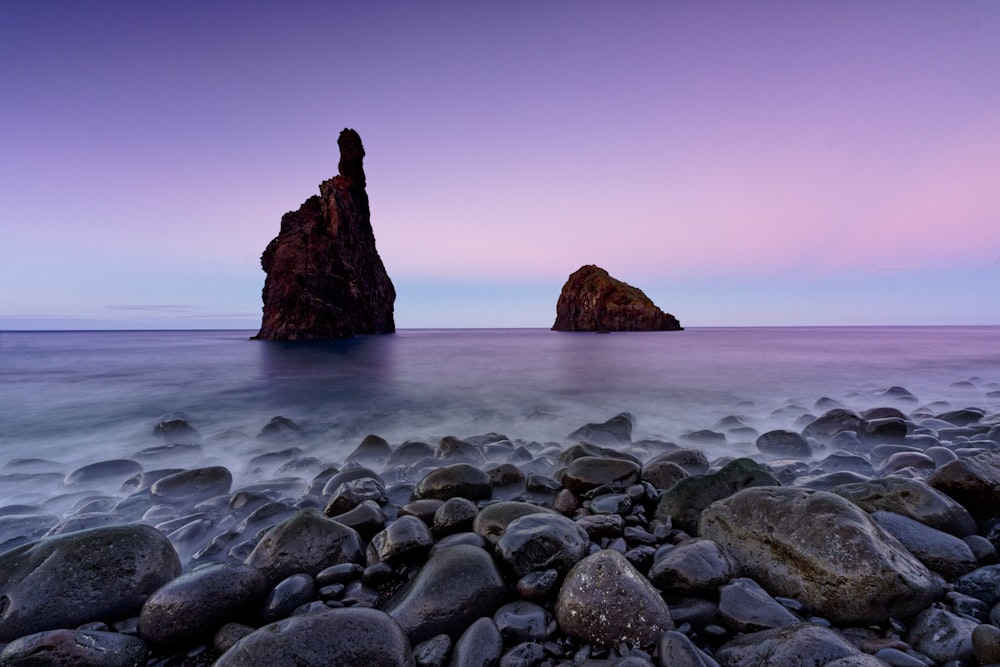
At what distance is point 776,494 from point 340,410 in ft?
37.0

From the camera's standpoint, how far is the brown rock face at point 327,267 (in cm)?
5412

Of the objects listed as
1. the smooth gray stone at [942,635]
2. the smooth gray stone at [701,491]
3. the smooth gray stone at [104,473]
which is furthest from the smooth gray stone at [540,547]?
the smooth gray stone at [104,473]

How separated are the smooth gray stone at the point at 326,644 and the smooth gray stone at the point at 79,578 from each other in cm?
158

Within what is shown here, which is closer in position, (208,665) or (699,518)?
(208,665)

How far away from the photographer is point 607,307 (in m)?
96.4

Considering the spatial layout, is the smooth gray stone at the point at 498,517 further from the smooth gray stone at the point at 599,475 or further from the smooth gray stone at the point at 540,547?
the smooth gray stone at the point at 599,475

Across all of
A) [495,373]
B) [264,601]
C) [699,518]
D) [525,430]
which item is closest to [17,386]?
[495,373]

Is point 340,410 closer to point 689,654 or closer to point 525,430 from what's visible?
point 525,430

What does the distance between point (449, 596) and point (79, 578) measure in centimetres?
274

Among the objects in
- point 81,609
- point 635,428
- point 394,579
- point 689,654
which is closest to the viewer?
point 689,654

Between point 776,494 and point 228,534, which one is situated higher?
point 776,494

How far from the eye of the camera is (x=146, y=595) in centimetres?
321

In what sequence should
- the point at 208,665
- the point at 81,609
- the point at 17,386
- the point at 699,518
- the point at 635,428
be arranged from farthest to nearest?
the point at 17,386, the point at 635,428, the point at 699,518, the point at 81,609, the point at 208,665

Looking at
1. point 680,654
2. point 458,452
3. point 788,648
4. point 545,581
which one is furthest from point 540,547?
point 458,452
